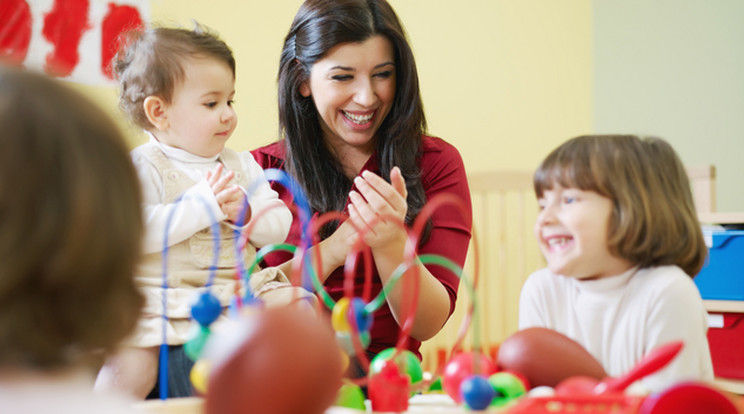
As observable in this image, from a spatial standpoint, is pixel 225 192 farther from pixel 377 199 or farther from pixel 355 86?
pixel 355 86

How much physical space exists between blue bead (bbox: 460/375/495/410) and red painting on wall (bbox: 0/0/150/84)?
1236 millimetres

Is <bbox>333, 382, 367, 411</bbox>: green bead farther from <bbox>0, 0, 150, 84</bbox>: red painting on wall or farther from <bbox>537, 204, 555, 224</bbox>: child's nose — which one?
<bbox>0, 0, 150, 84</bbox>: red painting on wall

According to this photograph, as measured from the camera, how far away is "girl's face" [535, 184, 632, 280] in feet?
2.75

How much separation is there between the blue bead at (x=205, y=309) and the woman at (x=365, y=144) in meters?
0.44

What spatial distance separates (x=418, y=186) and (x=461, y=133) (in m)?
1.34

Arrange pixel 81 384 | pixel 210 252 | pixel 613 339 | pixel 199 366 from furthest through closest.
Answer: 1. pixel 210 252
2. pixel 613 339
3. pixel 199 366
4. pixel 81 384

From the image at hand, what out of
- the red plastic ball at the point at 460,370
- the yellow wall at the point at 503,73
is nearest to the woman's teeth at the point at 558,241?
the red plastic ball at the point at 460,370

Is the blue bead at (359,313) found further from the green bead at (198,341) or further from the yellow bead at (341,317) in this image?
the green bead at (198,341)

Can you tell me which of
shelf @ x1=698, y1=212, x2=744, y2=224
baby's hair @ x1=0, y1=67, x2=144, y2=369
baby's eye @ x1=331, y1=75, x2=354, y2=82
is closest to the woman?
baby's eye @ x1=331, y1=75, x2=354, y2=82

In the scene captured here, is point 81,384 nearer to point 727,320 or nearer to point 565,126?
point 727,320

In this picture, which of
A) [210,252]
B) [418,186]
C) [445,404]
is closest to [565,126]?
[418,186]

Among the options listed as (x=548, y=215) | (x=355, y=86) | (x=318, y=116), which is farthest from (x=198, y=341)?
(x=318, y=116)

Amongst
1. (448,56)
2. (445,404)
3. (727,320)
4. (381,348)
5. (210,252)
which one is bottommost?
(727,320)

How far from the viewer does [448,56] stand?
2627 millimetres
